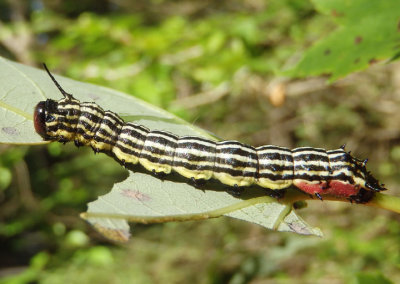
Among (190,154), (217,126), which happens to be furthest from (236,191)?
(217,126)

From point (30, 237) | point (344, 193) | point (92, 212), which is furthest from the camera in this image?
point (30, 237)

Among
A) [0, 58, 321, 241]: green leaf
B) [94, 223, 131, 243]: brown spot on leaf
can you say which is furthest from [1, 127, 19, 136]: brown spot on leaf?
[94, 223, 131, 243]: brown spot on leaf

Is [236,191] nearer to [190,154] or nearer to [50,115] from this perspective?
[190,154]

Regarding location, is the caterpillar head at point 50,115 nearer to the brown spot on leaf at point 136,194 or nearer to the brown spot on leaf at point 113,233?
the brown spot on leaf at point 136,194

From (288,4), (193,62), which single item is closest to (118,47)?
(193,62)

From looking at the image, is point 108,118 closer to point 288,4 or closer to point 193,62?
point 193,62

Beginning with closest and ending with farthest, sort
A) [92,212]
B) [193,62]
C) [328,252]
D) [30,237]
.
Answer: [92,212] → [193,62] → [328,252] → [30,237]
